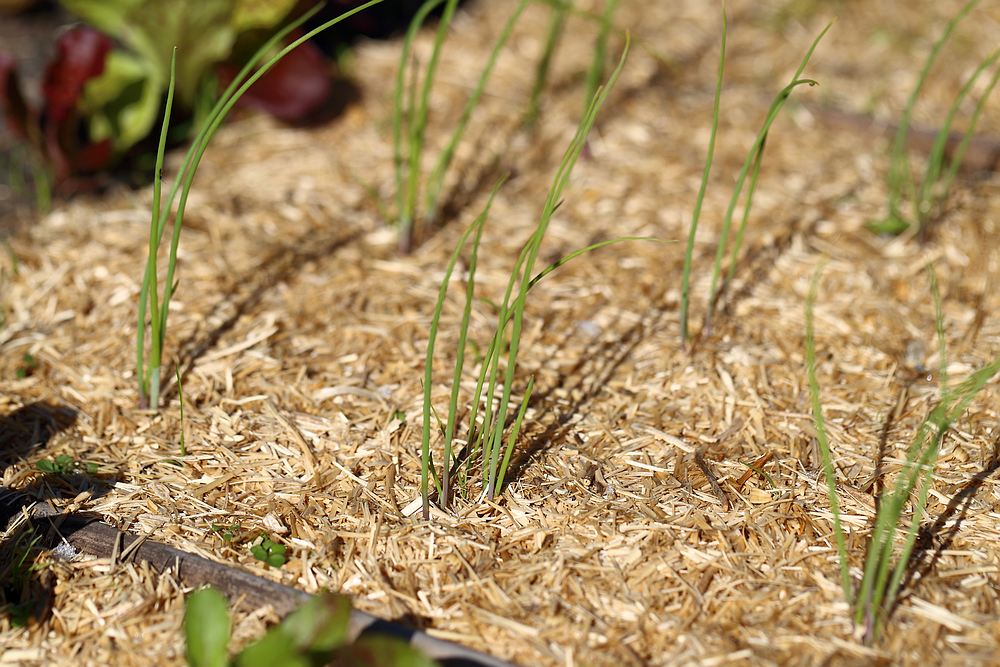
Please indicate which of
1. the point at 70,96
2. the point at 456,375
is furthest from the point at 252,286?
the point at 456,375

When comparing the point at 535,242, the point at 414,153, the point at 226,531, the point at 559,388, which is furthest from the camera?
the point at 414,153

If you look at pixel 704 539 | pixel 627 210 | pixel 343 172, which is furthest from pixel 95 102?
pixel 704 539

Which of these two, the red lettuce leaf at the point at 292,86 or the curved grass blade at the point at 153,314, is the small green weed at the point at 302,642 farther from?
the red lettuce leaf at the point at 292,86

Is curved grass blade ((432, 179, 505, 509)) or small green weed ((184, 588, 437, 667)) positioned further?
curved grass blade ((432, 179, 505, 509))

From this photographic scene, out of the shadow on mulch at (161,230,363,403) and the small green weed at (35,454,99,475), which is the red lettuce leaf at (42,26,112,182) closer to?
the shadow on mulch at (161,230,363,403)

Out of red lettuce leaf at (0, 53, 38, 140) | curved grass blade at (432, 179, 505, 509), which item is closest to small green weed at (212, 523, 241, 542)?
curved grass blade at (432, 179, 505, 509)

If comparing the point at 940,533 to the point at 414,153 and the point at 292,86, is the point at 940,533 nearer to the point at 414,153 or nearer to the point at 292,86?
the point at 414,153
